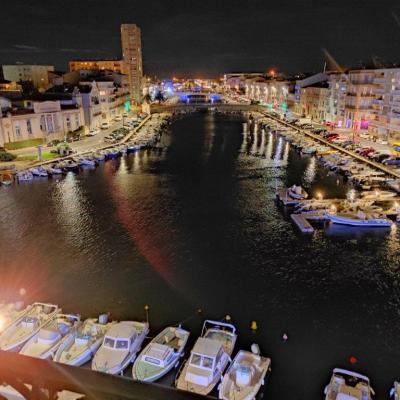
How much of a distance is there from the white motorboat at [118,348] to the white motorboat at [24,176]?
29232mm

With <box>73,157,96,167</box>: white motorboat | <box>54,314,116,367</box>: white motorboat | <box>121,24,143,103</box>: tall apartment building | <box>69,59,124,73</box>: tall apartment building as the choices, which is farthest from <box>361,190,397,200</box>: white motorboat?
<box>69,59,124,73</box>: tall apartment building

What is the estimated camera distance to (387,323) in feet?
57.9

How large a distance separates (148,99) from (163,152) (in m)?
79.7

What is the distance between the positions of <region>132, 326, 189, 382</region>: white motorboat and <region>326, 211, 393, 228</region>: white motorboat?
57.5 feet

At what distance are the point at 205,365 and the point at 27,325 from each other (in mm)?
8078

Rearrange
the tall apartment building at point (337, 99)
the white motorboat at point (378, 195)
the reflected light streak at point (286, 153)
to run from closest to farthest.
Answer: the white motorboat at point (378, 195) → the reflected light streak at point (286, 153) → the tall apartment building at point (337, 99)

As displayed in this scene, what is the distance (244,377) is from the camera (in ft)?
43.9

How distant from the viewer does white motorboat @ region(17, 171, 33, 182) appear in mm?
40312

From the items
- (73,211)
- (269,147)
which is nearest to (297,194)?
(73,211)

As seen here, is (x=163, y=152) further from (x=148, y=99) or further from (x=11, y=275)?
(x=148, y=99)

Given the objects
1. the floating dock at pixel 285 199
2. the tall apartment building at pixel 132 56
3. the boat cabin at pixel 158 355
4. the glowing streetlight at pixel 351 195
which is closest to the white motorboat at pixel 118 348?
the boat cabin at pixel 158 355

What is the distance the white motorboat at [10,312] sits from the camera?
16.8 meters

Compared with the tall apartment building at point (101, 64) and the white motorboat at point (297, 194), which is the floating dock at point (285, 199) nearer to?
the white motorboat at point (297, 194)

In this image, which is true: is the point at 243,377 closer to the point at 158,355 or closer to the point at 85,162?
the point at 158,355
